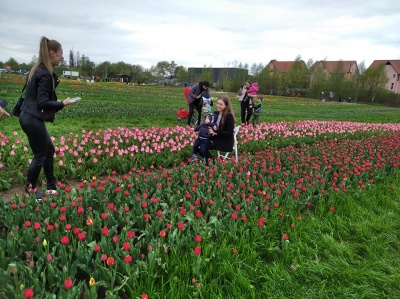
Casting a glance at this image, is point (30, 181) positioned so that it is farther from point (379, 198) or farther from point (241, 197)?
point (379, 198)

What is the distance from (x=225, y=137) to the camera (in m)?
6.10

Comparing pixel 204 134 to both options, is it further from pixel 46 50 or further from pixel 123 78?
pixel 123 78

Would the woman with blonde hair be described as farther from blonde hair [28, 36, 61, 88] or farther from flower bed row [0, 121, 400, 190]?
flower bed row [0, 121, 400, 190]

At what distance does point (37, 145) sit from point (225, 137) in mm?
3317

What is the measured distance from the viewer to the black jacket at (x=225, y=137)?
19.6ft

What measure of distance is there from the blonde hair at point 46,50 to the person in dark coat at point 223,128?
2.93m

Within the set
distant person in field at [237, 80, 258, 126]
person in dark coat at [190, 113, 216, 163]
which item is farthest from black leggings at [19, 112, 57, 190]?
distant person in field at [237, 80, 258, 126]

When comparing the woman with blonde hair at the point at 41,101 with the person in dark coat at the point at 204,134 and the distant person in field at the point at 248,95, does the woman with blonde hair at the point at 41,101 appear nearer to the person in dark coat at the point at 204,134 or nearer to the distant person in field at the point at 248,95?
the person in dark coat at the point at 204,134

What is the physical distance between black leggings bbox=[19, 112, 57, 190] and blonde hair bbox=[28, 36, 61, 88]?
1.69ft

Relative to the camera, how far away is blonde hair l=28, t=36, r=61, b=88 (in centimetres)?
368

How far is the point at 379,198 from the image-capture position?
4809mm

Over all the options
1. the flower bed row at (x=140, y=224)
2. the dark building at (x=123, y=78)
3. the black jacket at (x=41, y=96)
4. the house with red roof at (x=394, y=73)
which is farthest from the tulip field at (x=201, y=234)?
the house with red roof at (x=394, y=73)

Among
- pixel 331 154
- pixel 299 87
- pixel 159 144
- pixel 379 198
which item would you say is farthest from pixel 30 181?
pixel 299 87

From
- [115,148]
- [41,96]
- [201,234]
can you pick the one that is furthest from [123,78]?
[201,234]
